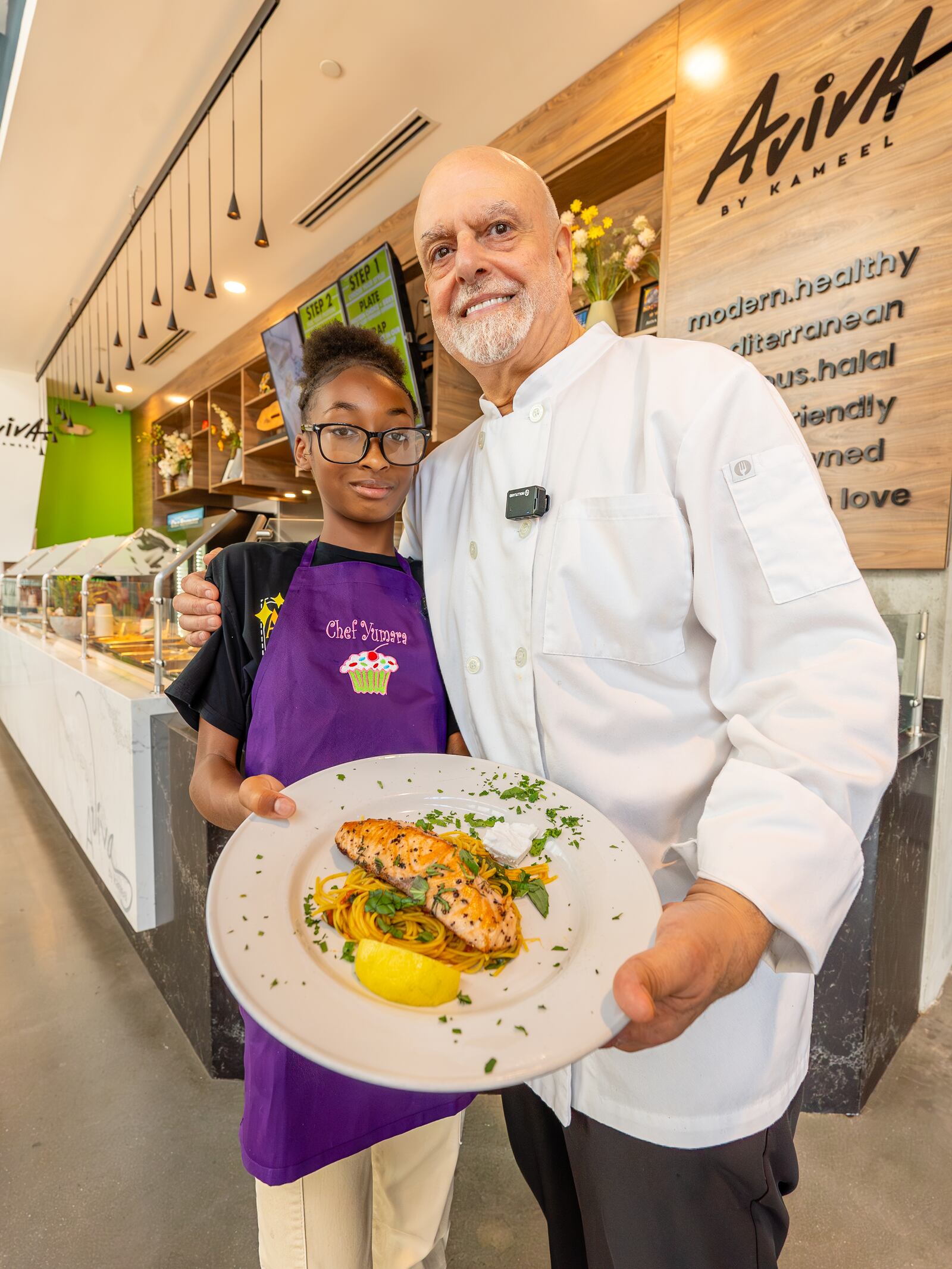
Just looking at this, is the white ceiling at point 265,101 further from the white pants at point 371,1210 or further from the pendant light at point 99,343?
the white pants at point 371,1210

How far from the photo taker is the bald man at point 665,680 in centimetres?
77

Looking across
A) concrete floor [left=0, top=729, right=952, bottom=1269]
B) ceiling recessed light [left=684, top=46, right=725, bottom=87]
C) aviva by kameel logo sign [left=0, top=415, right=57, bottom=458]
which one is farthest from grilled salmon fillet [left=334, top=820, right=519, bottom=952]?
aviva by kameel logo sign [left=0, top=415, right=57, bottom=458]

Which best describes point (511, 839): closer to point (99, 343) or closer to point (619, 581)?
point (619, 581)

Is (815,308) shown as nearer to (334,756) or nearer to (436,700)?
(436,700)

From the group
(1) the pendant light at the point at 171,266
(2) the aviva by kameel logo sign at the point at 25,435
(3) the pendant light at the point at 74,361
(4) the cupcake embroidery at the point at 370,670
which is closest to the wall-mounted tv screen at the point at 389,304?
(1) the pendant light at the point at 171,266

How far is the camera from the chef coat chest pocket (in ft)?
3.27

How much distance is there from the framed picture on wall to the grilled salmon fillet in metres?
2.83

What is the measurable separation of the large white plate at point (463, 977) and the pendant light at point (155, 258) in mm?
4240

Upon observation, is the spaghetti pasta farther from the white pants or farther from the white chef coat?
the white pants

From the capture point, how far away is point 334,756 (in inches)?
47.4

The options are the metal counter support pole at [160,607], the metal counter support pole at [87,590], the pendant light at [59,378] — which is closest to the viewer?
the metal counter support pole at [160,607]

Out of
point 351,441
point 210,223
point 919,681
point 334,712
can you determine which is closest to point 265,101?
point 210,223

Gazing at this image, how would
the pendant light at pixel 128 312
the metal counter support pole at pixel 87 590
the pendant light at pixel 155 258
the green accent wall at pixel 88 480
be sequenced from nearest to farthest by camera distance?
the metal counter support pole at pixel 87 590 < the pendant light at pixel 155 258 < the pendant light at pixel 128 312 < the green accent wall at pixel 88 480

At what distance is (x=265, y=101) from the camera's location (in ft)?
10.6
